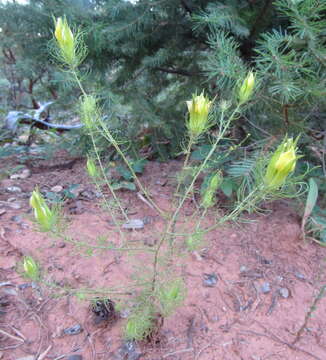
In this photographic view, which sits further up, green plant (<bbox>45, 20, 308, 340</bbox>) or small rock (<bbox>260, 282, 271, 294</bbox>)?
green plant (<bbox>45, 20, 308, 340</bbox>)

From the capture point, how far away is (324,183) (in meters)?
1.64

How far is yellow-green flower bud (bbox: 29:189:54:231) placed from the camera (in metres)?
0.73

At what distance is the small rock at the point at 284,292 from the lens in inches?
51.1

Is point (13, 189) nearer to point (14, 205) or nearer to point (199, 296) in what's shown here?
point (14, 205)

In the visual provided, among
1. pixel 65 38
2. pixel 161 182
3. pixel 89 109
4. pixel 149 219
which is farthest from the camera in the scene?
pixel 161 182

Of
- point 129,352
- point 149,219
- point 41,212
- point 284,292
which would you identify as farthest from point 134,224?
point 41,212

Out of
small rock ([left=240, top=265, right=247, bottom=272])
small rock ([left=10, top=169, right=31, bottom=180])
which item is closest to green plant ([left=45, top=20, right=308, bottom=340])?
small rock ([left=240, top=265, right=247, bottom=272])

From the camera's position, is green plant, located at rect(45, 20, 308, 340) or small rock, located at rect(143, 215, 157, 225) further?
small rock, located at rect(143, 215, 157, 225)

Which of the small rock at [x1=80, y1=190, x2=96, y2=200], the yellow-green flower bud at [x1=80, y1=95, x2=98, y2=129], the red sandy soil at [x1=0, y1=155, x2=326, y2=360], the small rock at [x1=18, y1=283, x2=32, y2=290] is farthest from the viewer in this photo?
the small rock at [x1=80, y1=190, x2=96, y2=200]

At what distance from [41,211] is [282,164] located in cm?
60

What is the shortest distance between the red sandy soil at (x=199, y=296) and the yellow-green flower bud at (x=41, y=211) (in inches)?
5.5

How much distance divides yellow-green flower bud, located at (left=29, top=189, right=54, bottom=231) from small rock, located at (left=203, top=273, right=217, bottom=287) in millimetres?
816

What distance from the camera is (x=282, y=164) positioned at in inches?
26.3

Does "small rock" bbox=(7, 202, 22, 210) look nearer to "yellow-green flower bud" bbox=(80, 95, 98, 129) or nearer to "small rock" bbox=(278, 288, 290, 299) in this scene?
"yellow-green flower bud" bbox=(80, 95, 98, 129)
